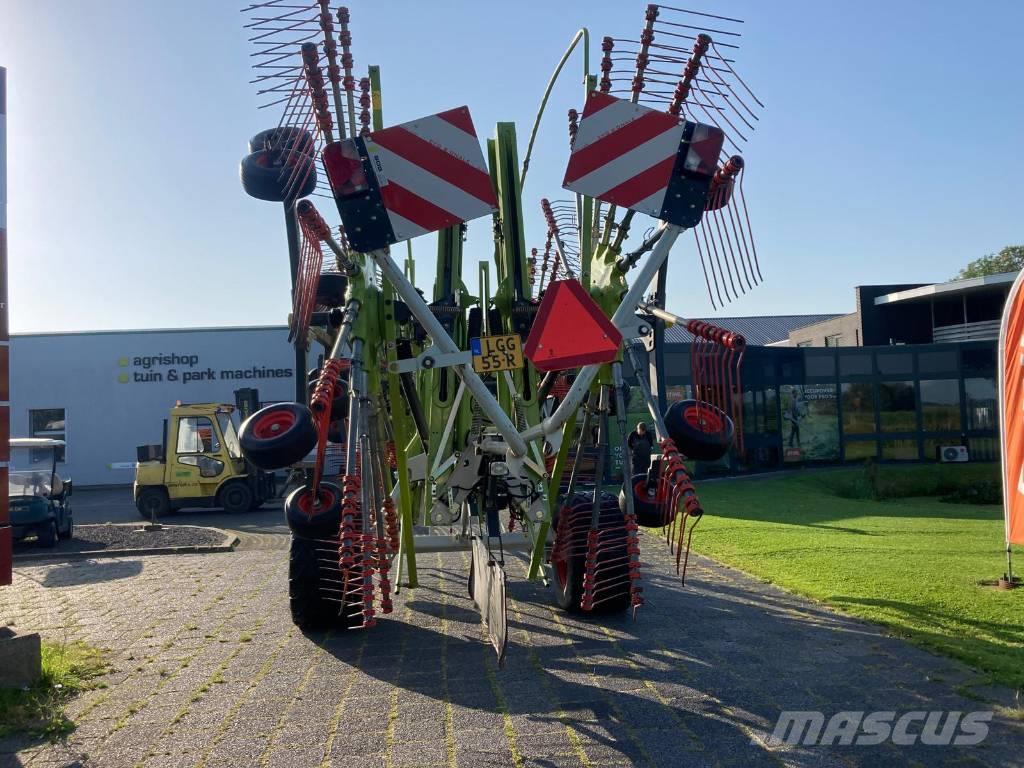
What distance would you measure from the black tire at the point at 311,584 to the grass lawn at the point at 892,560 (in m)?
3.50

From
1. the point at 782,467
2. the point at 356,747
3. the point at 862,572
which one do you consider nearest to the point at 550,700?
the point at 356,747

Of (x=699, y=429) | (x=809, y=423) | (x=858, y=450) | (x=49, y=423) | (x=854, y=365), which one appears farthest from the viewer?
(x=49, y=423)

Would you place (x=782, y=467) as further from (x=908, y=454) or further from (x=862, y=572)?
(x=862, y=572)

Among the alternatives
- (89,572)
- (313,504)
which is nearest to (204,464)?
(89,572)

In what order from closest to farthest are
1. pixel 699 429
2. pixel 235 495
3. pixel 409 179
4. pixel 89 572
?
pixel 409 179 < pixel 699 429 < pixel 89 572 < pixel 235 495

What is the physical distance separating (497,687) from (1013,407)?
4.40m

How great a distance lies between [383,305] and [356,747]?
273 centimetres

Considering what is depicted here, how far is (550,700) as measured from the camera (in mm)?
4512

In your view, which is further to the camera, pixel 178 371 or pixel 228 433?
pixel 178 371

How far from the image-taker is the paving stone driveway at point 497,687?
3.84m

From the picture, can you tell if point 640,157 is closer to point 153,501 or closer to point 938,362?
point 153,501

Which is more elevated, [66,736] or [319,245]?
[319,245]

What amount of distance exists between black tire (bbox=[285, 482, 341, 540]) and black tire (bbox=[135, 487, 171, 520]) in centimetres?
1606

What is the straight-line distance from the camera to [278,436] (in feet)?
15.8
